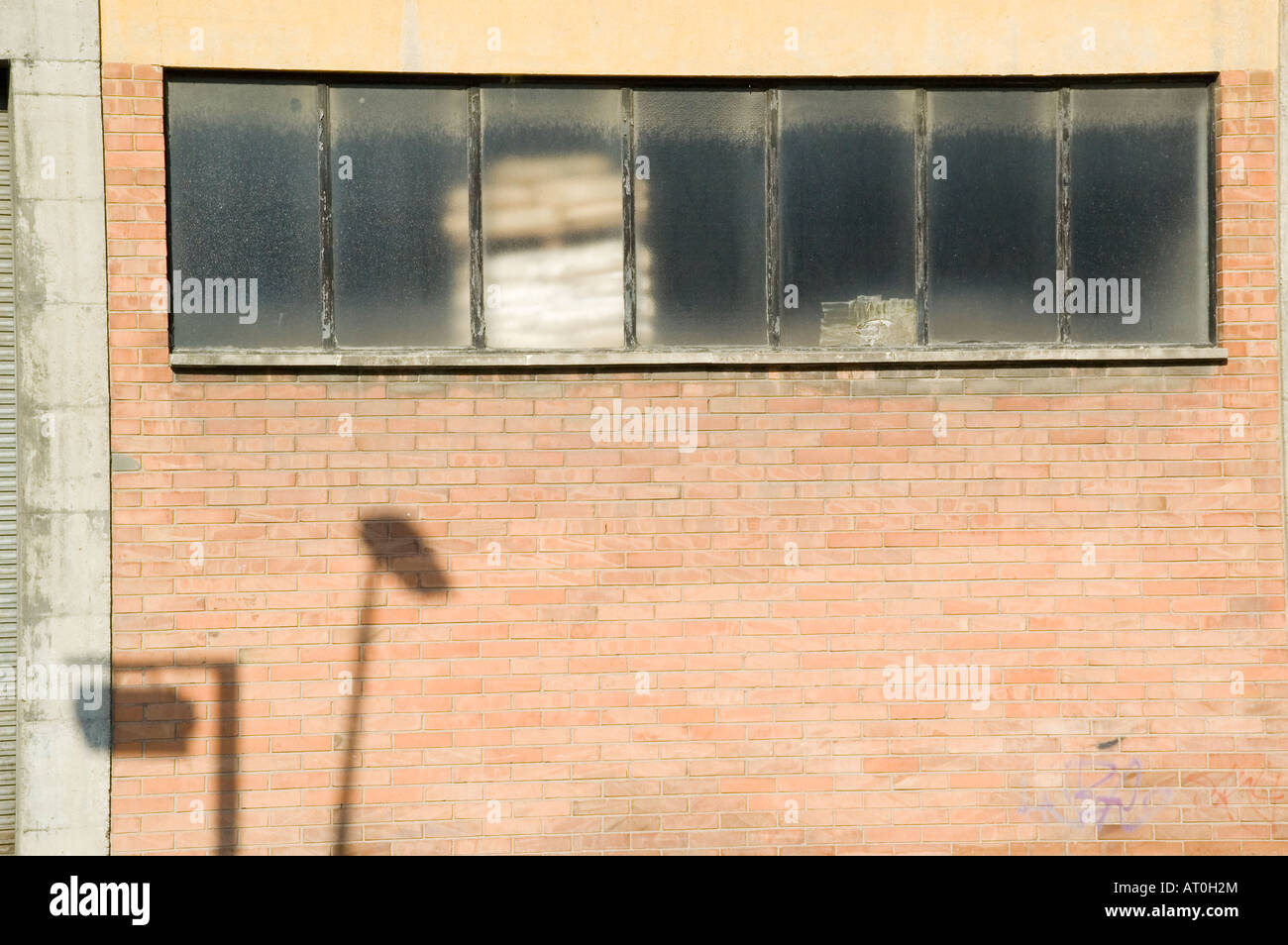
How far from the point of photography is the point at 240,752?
6.41 m

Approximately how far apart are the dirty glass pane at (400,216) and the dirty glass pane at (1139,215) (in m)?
3.78

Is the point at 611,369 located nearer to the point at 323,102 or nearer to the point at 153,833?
the point at 323,102

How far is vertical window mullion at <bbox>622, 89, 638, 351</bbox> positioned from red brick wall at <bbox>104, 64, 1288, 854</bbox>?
1.47 ft

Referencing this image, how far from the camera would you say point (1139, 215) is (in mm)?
6898

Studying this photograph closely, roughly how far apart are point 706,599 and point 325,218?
3.21 m

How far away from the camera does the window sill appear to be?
6.50m

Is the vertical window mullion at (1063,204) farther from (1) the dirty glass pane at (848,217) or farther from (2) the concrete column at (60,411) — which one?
(2) the concrete column at (60,411)

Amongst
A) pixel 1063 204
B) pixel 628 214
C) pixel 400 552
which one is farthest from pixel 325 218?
pixel 1063 204

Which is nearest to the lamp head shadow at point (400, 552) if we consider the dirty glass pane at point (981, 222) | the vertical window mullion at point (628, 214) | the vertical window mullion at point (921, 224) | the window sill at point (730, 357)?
the window sill at point (730, 357)

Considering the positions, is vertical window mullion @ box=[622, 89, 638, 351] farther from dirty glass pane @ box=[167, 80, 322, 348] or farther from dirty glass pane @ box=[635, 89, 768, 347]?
dirty glass pane @ box=[167, 80, 322, 348]

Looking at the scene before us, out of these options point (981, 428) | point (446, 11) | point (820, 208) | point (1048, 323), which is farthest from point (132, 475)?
point (1048, 323)

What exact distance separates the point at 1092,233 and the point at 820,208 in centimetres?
170

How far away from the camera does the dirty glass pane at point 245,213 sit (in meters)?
6.55

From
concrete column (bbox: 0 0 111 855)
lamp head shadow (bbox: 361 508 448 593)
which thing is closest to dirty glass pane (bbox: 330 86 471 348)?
lamp head shadow (bbox: 361 508 448 593)
